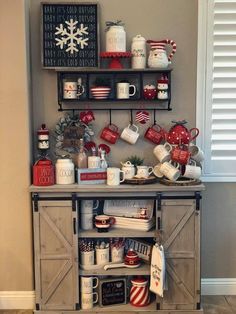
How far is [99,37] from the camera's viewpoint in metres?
3.03

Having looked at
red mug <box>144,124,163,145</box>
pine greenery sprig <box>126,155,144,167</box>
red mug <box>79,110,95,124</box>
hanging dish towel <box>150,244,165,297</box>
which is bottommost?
hanging dish towel <box>150,244,165,297</box>

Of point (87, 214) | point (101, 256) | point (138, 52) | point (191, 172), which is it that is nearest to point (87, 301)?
point (101, 256)

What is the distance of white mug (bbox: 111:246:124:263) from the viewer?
3051 millimetres

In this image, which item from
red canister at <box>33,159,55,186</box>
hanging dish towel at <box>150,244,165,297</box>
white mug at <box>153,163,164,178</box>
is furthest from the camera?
white mug at <box>153,163,164,178</box>

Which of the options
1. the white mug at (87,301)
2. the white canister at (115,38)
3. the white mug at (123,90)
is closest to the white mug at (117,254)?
the white mug at (87,301)

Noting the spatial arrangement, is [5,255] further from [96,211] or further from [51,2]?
[51,2]

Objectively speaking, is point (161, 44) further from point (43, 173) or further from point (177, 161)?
point (43, 173)

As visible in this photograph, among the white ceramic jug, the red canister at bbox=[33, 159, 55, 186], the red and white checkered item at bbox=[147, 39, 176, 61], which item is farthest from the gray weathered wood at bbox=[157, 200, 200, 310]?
the red and white checkered item at bbox=[147, 39, 176, 61]

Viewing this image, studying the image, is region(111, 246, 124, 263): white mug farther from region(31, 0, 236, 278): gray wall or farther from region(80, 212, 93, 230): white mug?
region(31, 0, 236, 278): gray wall

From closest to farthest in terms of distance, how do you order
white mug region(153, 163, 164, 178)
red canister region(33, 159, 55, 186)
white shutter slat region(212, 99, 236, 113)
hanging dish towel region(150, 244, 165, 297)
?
hanging dish towel region(150, 244, 165, 297) → red canister region(33, 159, 55, 186) → white mug region(153, 163, 164, 178) → white shutter slat region(212, 99, 236, 113)

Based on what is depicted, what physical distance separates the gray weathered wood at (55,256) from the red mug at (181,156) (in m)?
0.74

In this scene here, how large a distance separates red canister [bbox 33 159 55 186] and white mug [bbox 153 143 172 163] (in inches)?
27.7

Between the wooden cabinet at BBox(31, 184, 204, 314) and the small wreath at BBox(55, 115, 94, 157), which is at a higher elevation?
the small wreath at BBox(55, 115, 94, 157)

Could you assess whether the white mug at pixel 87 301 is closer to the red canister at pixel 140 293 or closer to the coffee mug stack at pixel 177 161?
the red canister at pixel 140 293
